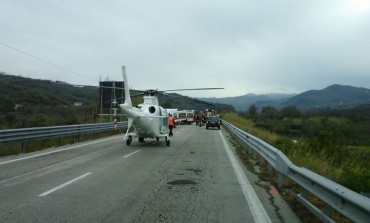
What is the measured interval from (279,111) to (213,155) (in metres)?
86.1

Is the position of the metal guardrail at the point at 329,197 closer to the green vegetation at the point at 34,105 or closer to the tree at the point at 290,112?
the green vegetation at the point at 34,105

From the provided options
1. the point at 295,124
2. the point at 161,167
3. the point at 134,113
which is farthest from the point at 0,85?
the point at 295,124

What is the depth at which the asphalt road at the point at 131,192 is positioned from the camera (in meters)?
7.22

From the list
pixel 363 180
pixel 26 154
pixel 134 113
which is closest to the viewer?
pixel 363 180

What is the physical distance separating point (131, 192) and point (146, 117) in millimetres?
12158

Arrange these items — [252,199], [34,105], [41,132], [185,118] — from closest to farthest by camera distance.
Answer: [252,199]
[41,132]
[34,105]
[185,118]

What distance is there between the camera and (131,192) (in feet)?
30.4

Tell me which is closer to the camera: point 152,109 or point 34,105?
point 152,109

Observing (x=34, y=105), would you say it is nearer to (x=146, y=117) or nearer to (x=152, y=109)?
(x=152, y=109)

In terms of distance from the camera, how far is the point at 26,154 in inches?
687

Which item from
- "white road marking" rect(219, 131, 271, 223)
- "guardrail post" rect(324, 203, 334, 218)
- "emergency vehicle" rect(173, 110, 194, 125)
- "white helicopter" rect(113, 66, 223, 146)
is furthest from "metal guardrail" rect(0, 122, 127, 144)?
"emergency vehicle" rect(173, 110, 194, 125)

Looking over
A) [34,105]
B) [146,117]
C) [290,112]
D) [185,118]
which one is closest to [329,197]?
[146,117]

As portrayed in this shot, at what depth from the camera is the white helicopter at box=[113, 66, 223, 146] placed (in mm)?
20828

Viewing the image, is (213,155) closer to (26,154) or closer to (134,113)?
(134,113)
